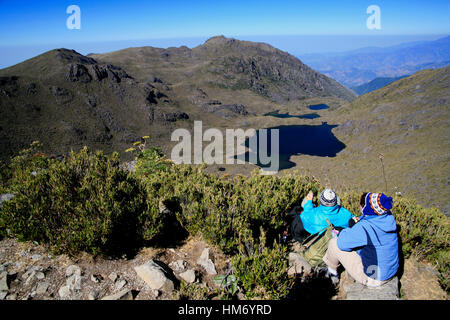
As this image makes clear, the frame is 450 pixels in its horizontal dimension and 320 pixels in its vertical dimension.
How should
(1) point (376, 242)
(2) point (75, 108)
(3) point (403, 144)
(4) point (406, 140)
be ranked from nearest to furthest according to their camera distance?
(1) point (376, 242), (3) point (403, 144), (4) point (406, 140), (2) point (75, 108)

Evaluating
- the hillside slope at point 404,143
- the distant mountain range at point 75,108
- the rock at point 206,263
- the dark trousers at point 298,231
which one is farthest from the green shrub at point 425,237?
the distant mountain range at point 75,108

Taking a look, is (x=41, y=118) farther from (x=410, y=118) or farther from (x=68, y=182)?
(x=410, y=118)

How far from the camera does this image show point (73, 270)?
495 centimetres

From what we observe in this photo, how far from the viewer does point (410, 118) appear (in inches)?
4107

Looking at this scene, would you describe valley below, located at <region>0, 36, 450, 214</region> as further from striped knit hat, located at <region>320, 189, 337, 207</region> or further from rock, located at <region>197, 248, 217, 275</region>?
rock, located at <region>197, 248, 217, 275</region>

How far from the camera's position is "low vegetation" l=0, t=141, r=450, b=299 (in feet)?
15.7

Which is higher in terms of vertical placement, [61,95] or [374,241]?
[61,95]

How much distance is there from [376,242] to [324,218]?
128cm

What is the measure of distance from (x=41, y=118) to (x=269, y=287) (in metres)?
116

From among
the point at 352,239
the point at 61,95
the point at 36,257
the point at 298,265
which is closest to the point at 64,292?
the point at 36,257

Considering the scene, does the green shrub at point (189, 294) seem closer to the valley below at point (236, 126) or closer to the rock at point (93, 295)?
the rock at point (93, 295)

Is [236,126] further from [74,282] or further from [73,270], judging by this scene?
[74,282]

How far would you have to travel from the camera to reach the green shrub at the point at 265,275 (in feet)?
14.5
